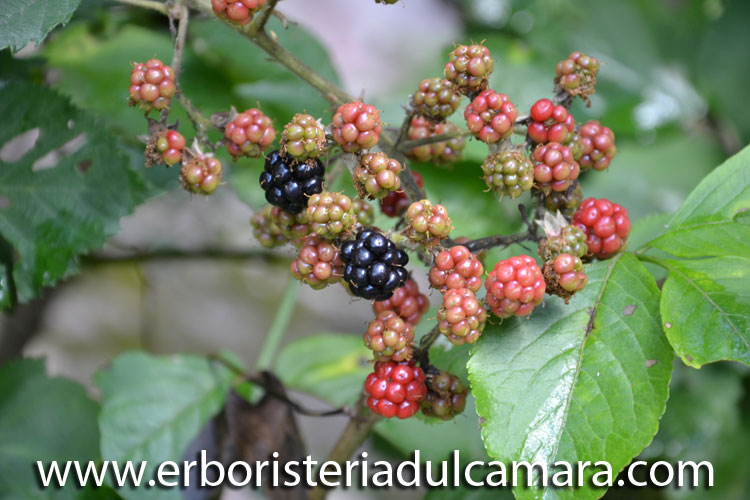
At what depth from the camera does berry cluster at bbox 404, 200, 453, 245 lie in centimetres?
92

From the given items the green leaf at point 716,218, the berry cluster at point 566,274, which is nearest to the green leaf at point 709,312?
the green leaf at point 716,218

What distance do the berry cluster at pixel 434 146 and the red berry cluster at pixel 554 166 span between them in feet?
0.59

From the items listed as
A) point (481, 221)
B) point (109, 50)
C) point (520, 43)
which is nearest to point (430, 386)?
point (481, 221)

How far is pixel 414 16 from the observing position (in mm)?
3602

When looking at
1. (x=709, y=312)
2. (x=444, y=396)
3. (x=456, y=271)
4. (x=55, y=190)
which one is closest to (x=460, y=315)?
(x=456, y=271)

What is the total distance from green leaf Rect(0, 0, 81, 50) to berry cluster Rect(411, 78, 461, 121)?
22.5 inches

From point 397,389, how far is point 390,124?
2.61ft

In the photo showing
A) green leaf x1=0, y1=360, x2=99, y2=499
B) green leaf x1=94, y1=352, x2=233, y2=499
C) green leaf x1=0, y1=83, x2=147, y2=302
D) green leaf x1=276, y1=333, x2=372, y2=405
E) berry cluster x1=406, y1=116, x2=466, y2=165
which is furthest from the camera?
green leaf x1=276, y1=333, x2=372, y2=405

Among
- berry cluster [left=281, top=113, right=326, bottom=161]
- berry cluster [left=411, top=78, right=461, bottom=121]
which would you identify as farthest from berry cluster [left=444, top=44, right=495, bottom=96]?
berry cluster [left=281, top=113, right=326, bottom=161]

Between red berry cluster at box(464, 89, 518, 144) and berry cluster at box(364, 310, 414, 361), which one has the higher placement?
red berry cluster at box(464, 89, 518, 144)

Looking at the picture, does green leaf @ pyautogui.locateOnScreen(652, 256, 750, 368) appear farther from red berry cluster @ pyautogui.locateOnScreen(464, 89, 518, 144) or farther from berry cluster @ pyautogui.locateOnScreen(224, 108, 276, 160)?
berry cluster @ pyautogui.locateOnScreen(224, 108, 276, 160)

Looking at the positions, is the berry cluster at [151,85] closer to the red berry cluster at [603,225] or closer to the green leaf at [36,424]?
the red berry cluster at [603,225]

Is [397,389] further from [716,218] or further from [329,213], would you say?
[716,218]

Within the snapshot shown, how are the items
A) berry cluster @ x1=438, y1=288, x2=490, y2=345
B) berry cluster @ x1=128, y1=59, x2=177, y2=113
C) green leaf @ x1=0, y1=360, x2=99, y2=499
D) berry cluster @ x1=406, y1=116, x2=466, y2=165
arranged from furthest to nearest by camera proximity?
green leaf @ x1=0, y1=360, x2=99, y2=499
berry cluster @ x1=406, y1=116, x2=466, y2=165
berry cluster @ x1=128, y1=59, x2=177, y2=113
berry cluster @ x1=438, y1=288, x2=490, y2=345
